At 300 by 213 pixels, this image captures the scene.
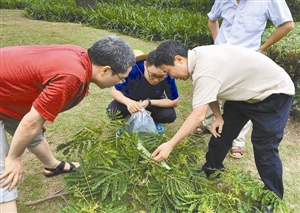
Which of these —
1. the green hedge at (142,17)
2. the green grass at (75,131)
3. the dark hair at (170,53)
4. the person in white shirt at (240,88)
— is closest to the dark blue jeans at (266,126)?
the person in white shirt at (240,88)

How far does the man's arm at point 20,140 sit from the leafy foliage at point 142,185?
0.49 metres

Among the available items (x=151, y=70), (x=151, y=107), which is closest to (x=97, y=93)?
(x=151, y=107)

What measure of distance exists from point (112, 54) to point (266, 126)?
4.17 feet

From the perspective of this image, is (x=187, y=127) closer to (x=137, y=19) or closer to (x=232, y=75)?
(x=232, y=75)

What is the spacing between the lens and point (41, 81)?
1.63 meters

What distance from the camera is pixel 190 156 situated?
8.72 feet

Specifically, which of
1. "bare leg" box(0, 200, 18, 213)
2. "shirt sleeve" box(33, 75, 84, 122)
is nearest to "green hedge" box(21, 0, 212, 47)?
"shirt sleeve" box(33, 75, 84, 122)

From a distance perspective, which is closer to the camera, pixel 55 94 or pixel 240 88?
pixel 55 94

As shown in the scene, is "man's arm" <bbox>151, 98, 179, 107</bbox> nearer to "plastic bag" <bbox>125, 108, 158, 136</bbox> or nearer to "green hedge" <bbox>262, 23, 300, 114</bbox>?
"plastic bag" <bbox>125, 108, 158, 136</bbox>

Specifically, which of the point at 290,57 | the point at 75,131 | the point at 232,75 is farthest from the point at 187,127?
the point at 290,57

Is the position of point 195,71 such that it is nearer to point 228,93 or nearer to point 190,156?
point 228,93

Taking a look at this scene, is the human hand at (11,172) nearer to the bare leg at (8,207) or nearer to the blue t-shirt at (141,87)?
the bare leg at (8,207)

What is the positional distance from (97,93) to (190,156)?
2.22 meters

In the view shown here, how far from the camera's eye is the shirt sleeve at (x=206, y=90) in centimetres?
183
